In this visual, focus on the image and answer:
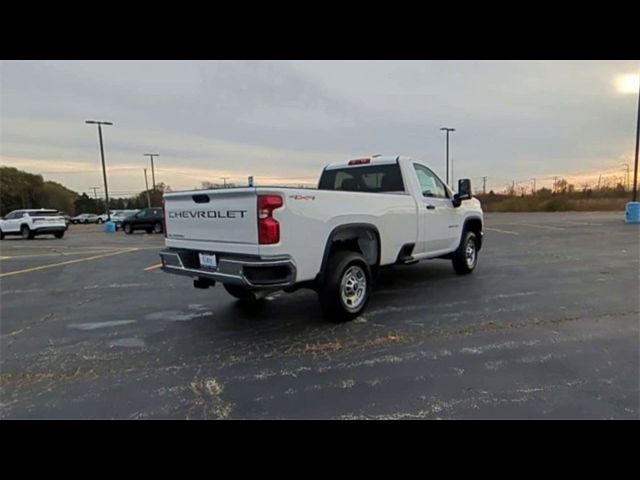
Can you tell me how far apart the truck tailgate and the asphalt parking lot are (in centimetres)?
116

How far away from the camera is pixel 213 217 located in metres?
4.35

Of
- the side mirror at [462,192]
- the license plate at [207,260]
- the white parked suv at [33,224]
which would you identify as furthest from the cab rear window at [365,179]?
the white parked suv at [33,224]

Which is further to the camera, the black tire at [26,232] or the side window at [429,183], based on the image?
the black tire at [26,232]

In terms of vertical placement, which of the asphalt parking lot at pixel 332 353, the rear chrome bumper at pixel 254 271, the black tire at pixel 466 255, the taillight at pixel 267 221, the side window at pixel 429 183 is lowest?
the asphalt parking lot at pixel 332 353

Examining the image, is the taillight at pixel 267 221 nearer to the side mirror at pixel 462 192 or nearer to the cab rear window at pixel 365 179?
the cab rear window at pixel 365 179

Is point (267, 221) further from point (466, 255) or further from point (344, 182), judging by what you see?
point (466, 255)

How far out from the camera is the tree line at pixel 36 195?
66.9 metres

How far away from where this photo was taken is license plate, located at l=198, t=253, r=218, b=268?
439cm


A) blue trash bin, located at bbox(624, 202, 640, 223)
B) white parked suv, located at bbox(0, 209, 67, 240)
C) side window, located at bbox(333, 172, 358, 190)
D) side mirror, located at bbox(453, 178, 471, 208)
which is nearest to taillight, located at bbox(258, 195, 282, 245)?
side window, located at bbox(333, 172, 358, 190)

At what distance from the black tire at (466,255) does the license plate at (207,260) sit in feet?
15.7

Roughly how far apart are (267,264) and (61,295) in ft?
16.8
